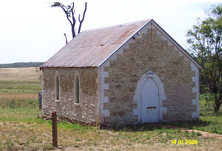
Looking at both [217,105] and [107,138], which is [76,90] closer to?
[107,138]

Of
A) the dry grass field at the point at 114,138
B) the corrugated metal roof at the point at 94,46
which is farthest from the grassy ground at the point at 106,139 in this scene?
the corrugated metal roof at the point at 94,46

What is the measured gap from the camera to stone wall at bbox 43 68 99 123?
714 inches

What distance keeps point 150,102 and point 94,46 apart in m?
4.42

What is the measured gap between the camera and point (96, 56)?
18891 millimetres

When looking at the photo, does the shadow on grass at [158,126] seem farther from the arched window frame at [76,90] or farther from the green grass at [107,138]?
the arched window frame at [76,90]

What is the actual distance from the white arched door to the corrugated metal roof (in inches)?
97.3

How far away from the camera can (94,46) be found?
20828 mm

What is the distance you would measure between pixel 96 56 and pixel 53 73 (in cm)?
437

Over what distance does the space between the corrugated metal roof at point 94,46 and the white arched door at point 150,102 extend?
2472 millimetres

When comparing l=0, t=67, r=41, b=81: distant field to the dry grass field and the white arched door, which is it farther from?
the dry grass field

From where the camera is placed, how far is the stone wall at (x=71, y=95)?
18125 millimetres
